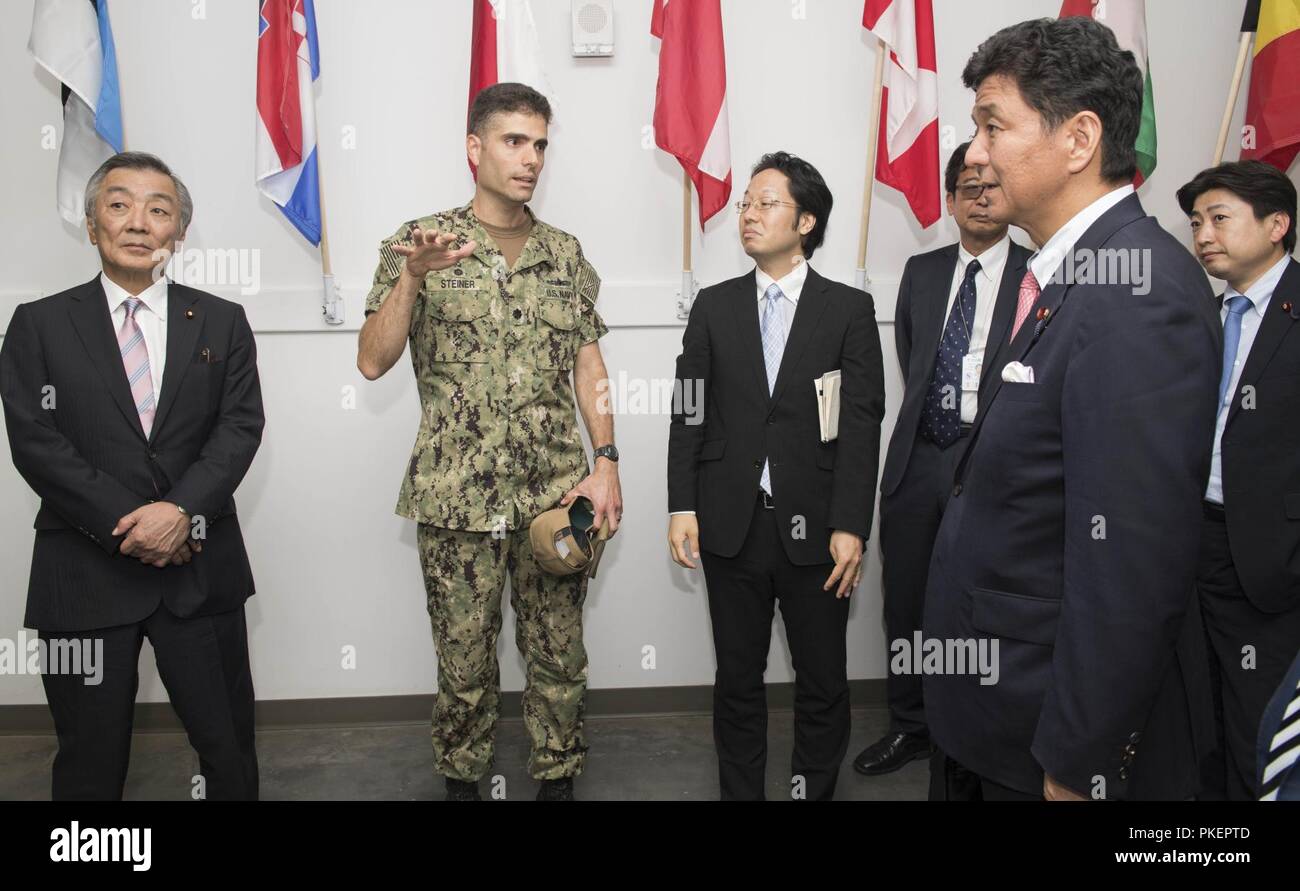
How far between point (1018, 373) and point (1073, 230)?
22 centimetres

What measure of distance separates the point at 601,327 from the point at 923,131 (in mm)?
1296

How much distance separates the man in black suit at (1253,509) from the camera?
220cm

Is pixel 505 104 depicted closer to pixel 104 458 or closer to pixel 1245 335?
pixel 104 458

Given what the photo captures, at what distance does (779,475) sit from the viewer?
7.50 feet

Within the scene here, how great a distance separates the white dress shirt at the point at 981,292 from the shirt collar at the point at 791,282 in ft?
1.69

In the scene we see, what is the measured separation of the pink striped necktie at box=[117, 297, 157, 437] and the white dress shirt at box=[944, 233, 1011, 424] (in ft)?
6.84

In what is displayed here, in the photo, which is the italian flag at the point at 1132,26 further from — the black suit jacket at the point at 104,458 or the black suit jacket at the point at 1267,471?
the black suit jacket at the point at 104,458

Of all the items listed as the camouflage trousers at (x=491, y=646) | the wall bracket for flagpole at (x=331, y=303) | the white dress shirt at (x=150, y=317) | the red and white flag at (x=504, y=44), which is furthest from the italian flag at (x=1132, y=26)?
the white dress shirt at (x=150, y=317)

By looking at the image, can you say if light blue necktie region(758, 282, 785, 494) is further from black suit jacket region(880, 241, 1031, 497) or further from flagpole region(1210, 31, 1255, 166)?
flagpole region(1210, 31, 1255, 166)

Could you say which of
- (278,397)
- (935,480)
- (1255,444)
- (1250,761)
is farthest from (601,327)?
(1250,761)

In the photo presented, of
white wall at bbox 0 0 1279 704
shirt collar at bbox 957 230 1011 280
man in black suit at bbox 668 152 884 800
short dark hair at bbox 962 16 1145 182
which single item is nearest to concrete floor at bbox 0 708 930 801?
white wall at bbox 0 0 1279 704

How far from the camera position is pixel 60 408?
201 cm

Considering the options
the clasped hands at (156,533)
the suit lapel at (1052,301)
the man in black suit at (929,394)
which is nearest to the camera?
the suit lapel at (1052,301)
